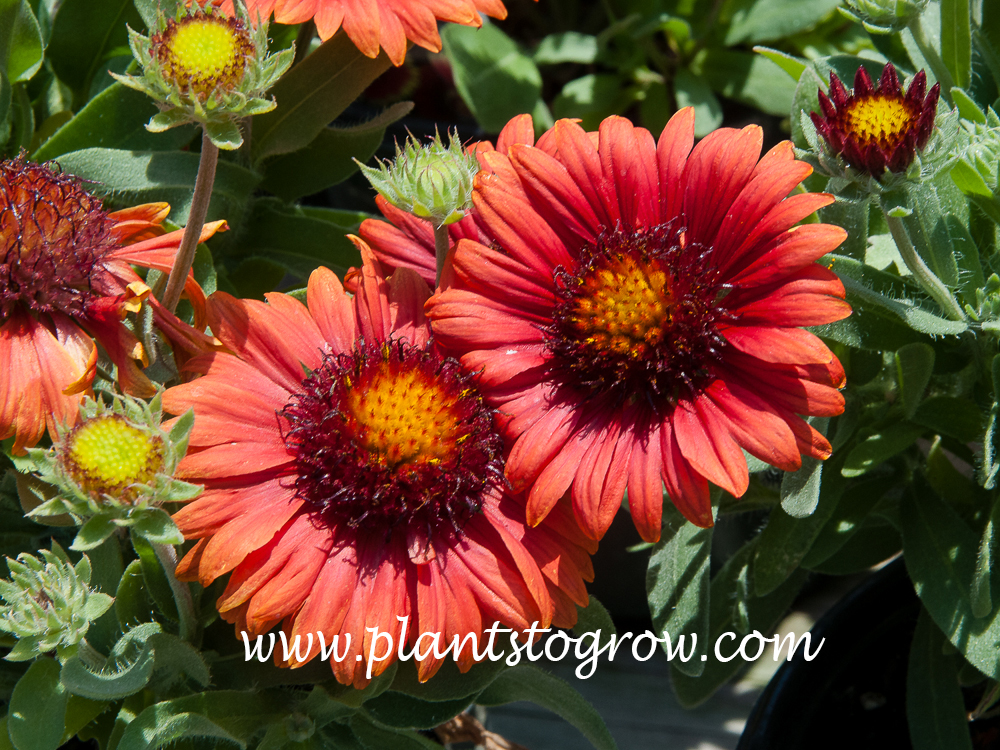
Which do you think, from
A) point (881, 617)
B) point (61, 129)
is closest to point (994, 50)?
point (881, 617)

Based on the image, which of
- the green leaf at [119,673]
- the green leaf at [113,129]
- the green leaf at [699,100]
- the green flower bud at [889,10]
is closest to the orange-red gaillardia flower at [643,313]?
the green flower bud at [889,10]

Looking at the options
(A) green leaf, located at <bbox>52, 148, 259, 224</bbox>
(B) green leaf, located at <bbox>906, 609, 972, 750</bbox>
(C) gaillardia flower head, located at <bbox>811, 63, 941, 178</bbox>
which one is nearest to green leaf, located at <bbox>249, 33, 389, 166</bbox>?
(A) green leaf, located at <bbox>52, 148, 259, 224</bbox>

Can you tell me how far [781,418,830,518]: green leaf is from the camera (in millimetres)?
576

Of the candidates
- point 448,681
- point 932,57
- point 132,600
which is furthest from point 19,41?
point 932,57

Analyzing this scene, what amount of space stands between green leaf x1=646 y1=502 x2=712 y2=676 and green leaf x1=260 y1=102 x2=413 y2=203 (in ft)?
1.35

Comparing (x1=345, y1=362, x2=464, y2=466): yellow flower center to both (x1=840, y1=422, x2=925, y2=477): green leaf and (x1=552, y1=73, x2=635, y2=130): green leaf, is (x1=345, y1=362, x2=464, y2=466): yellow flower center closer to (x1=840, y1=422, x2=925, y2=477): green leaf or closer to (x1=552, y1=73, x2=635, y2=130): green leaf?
(x1=840, y1=422, x2=925, y2=477): green leaf

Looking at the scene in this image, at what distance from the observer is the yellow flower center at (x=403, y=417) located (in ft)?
1.89

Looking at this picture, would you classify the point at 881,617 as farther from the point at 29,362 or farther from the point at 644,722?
the point at 29,362

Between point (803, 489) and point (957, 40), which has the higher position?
point (957, 40)

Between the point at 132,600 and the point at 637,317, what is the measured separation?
14.7 inches

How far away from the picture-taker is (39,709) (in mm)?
570

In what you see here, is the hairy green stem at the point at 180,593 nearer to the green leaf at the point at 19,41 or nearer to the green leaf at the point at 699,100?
the green leaf at the point at 19,41

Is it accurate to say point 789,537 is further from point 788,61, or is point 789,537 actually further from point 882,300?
point 788,61

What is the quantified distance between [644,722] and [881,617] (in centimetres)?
30
